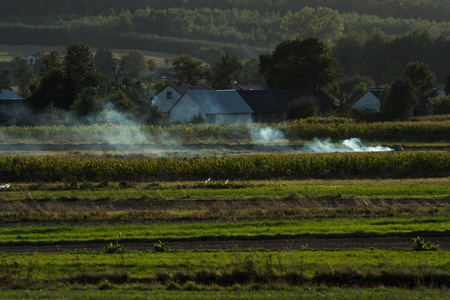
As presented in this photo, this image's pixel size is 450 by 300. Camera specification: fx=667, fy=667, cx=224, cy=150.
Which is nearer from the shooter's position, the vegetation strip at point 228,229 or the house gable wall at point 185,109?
the vegetation strip at point 228,229

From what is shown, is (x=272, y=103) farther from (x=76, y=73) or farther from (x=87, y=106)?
(x=76, y=73)

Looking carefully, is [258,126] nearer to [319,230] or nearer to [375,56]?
[319,230]

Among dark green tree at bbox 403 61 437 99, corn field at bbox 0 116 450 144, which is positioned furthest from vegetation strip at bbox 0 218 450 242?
dark green tree at bbox 403 61 437 99

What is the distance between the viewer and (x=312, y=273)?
18406mm

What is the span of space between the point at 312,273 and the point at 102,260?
6.29 meters

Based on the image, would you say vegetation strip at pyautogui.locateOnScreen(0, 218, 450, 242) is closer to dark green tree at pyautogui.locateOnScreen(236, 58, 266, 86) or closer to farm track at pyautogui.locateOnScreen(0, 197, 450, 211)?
farm track at pyautogui.locateOnScreen(0, 197, 450, 211)

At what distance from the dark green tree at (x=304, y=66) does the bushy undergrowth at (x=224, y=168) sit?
189 feet

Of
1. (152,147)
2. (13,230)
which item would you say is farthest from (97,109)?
(13,230)

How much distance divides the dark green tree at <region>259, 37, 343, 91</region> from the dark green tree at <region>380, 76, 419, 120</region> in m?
24.1

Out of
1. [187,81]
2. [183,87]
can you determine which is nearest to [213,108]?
[183,87]

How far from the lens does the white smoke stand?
49725mm

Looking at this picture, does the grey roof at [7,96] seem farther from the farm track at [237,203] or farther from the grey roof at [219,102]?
the farm track at [237,203]

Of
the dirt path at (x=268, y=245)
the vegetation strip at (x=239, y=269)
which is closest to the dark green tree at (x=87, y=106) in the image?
the dirt path at (x=268, y=245)

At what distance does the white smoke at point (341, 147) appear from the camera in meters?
49.7
